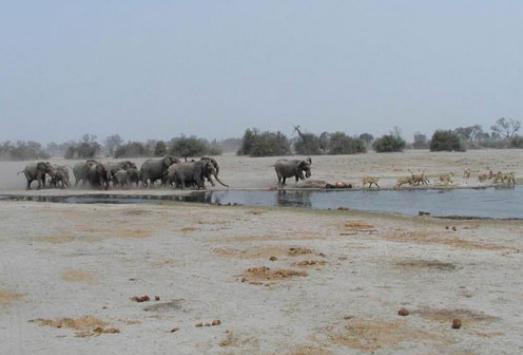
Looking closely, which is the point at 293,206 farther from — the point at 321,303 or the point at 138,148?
the point at 138,148

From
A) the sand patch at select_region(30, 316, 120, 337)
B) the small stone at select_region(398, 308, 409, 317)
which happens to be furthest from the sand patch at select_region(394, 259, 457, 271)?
the sand patch at select_region(30, 316, 120, 337)

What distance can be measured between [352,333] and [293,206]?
18.2 m

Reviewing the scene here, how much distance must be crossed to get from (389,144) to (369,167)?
16.2 metres

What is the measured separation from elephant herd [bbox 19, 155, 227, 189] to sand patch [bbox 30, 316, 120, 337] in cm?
2871

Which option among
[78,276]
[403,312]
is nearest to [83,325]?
[78,276]

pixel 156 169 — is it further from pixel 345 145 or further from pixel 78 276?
pixel 78 276

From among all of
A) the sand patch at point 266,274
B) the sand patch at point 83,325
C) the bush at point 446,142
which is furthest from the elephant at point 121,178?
the bush at point 446,142

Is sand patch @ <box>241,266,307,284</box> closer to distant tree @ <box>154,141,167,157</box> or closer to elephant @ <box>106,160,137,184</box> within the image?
elephant @ <box>106,160,137,184</box>

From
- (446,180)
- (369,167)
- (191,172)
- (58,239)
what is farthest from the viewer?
(369,167)

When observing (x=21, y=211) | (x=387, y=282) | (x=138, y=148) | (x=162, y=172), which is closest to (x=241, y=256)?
(x=387, y=282)

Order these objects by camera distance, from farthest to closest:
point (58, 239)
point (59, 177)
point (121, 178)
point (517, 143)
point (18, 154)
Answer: point (18, 154) → point (517, 143) → point (59, 177) → point (121, 178) → point (58, 239)

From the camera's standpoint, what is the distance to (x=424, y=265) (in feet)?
41.3

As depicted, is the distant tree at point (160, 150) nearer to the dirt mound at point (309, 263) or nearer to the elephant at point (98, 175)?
the elephant at point (98, 175)

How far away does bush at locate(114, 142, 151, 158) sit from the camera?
75188 mm
